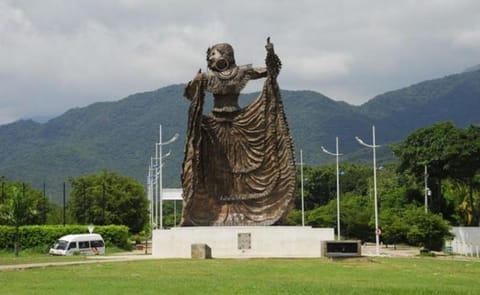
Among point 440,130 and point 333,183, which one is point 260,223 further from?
point 333,183

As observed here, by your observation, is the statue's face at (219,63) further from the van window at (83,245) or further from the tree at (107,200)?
the tree at (107,200)

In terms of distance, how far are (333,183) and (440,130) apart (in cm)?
4096

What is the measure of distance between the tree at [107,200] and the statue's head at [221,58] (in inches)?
1366

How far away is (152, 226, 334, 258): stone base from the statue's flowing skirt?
135 centimetres

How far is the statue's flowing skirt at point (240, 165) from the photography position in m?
36.1

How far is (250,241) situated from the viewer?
3434 centimetres

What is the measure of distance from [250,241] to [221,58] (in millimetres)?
8484

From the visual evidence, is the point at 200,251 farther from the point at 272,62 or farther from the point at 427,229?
the point at 427,229

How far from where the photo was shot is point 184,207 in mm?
36094

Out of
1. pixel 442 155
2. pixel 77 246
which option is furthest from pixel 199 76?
pixel 442 155

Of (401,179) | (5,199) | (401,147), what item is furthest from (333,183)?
(5,199)

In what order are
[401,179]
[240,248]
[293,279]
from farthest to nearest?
[401,179] → [240,248] → [293,279]

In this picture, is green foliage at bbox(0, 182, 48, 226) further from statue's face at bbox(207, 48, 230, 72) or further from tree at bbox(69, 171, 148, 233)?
statue's face at bbox(207, 48, 230, 72)

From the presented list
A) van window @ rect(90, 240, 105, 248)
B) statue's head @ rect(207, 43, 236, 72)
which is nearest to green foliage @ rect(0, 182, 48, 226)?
van window @ rect(90, 240, 105, 248)
